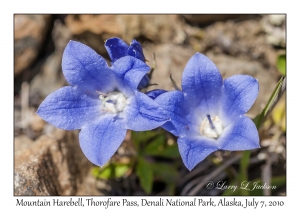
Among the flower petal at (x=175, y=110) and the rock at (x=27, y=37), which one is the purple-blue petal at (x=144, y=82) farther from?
the rock at (x=27, y=37)

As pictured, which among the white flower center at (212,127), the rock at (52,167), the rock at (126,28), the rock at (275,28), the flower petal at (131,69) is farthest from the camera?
the rock at (126,28)

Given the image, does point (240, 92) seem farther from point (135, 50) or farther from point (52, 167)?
point (52, 167)

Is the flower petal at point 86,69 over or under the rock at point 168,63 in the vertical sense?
under

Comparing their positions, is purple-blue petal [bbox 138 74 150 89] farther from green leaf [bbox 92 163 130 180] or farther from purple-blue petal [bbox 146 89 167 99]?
green leaf [bbox 92 163 130 180]

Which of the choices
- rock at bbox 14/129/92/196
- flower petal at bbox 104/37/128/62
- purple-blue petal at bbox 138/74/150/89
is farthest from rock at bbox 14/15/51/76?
purple-blue petal at bbox 138/74/150/89

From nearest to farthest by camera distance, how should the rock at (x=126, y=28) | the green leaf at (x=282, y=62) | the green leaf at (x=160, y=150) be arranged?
the green leaf at (x=160, y=150)
the green leaf at (x=282, y=62)
the rock at (x=126, y=28)

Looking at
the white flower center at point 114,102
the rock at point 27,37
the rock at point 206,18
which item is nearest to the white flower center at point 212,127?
the white flower center at point 114,102

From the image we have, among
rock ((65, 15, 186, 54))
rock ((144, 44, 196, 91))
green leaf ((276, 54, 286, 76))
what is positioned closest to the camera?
green leaf ((276, 54, 286, 76))
